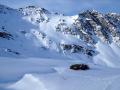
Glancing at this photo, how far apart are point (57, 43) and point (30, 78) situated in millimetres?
65880

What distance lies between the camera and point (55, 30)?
10962 centimetres

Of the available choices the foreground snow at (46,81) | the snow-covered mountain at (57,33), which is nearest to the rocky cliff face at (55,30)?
the snow-covered mountain at (57,33)

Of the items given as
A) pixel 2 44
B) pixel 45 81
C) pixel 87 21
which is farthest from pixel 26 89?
pixel 87 21

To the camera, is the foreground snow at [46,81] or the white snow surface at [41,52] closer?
the foreground snow at [46,81]

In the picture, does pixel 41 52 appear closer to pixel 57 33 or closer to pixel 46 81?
pixel 57 33

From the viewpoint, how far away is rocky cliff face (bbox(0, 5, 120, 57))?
95.3 metres

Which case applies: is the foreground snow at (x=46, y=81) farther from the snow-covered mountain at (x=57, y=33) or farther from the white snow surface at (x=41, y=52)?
the snow-covered mountain at (x=57, y=33)

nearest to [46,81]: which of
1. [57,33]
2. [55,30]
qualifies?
[57,33]

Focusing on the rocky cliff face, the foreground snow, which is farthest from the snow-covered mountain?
the foreground snow

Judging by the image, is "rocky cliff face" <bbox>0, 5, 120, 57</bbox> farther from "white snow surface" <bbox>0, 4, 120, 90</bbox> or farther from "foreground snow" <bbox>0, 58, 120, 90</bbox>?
"foreground snow" <bbox>0, 58, 120, 90</bbox>

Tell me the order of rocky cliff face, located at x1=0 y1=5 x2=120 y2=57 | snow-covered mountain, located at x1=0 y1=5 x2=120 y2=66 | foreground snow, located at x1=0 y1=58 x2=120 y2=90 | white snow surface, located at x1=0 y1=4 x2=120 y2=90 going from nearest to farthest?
foreground snow, located at x1=0 y1=58 x2=120 y2=90 < white snow surface, located at x1=0 y1=4 x2=120 y2=90 < snow-covered mountain, located at x1=0 y1=5 x2=120 y2=66 < rocky cliff face, located at x1=0 y1=5 x2=120 y2=57

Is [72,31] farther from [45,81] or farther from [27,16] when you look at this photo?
[45,81]

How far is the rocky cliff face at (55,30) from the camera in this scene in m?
95.3

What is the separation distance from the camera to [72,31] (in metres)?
110
